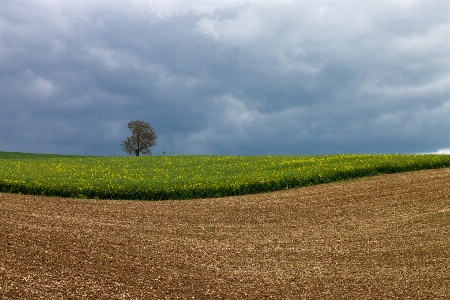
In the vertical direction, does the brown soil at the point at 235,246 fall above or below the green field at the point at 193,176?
below

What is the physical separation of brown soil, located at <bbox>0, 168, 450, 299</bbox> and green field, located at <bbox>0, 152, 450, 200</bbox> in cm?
160

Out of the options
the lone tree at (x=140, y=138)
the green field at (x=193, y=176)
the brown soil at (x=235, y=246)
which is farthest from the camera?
the lone tree at (x=140, y=138)

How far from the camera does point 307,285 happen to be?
1349 centimetres

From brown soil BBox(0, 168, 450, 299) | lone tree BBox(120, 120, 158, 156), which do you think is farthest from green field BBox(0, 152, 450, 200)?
lone tree BBox(120, 120, 158, 156)

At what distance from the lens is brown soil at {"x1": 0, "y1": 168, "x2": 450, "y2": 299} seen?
12906 mm

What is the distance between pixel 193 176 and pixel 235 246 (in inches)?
515

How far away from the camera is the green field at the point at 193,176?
26.6m

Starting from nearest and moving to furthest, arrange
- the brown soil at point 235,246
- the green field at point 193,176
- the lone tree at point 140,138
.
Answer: the brown soil at point 235,246
the green field at point 193,176
the lone tree at point 140,138

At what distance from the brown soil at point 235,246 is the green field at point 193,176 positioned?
1.60m

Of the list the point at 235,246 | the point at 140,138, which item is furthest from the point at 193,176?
the point at 140,138

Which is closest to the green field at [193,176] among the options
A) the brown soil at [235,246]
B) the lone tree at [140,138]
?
the brown soil at [235,246]

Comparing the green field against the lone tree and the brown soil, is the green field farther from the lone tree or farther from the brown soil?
the lone tree

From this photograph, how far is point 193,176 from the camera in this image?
99.1 ft

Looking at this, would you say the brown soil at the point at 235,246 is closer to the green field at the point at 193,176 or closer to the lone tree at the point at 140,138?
the green field at the point at 193,176
